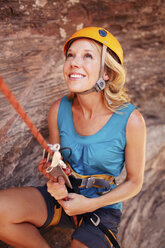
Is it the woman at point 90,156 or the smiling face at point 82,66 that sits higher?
the smiling face at point 82,66

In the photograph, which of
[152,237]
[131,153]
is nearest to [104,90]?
[131,153]

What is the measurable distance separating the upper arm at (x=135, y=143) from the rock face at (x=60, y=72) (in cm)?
135

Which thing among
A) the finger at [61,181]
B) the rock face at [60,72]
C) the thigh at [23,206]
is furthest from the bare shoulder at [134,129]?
the rock face at [60,72]

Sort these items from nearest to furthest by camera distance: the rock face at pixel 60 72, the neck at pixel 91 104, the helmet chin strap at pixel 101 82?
the helmet chin strap at pixel 101 82 → the neck at pixel 91 104 → the rock face at pixel 60 72

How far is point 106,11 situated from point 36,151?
2147 mm

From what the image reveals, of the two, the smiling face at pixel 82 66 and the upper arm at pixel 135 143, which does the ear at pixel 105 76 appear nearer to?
the smiling face at pixel 82 66

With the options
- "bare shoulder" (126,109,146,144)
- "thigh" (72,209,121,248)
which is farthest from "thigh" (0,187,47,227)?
"bare shoulder" (126,109,146,144)

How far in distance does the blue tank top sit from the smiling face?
434 millimetres

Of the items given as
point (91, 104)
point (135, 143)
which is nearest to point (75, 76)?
point (91, 104)

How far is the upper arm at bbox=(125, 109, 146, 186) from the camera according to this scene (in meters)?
2.51

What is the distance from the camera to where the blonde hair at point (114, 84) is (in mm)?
Result: 2555

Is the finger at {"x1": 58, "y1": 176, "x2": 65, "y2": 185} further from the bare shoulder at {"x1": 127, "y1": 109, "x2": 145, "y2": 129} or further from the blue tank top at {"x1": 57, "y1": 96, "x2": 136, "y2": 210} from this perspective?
the bare shoulder at {"x1": 127, "y1": 109, "x2": 145, "y2": 129}

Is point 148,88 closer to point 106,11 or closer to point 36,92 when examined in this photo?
point 106,11

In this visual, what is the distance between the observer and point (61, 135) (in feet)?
9.14
